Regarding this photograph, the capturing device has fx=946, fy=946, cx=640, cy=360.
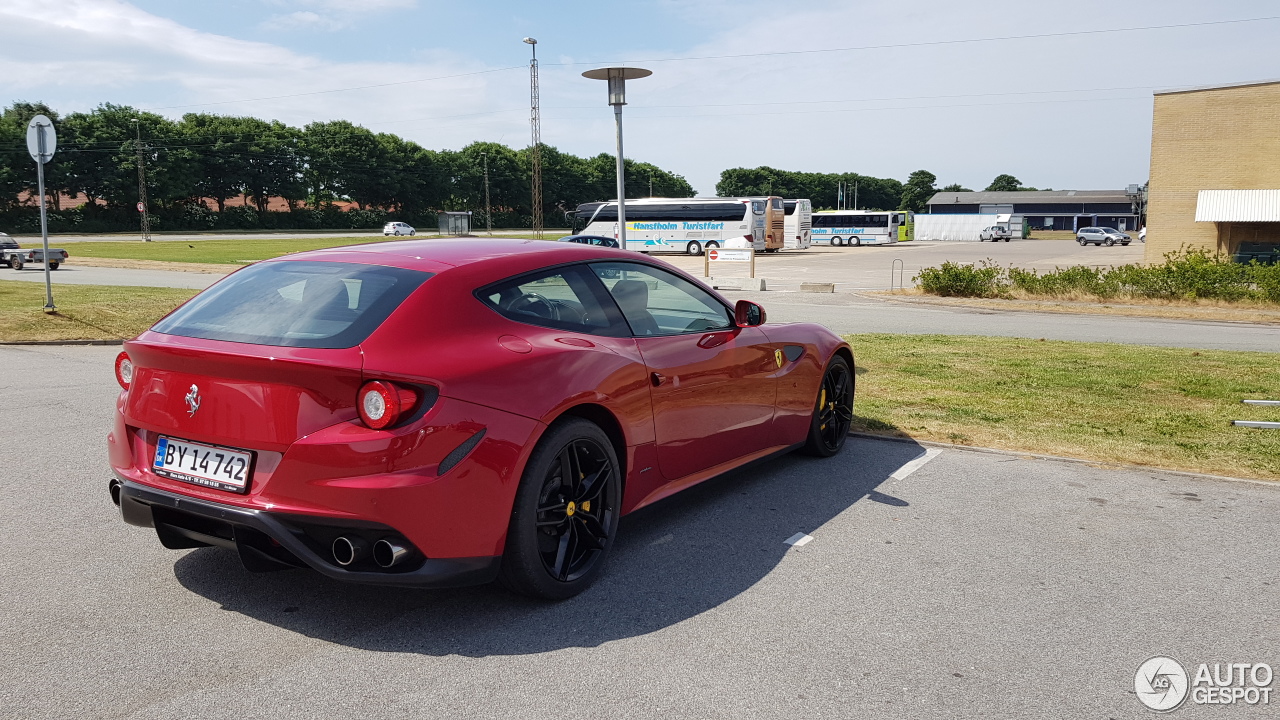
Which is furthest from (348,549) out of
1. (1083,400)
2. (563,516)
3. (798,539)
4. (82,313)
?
(82,313)

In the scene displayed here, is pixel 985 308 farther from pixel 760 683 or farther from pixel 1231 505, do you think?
pixel 760 683

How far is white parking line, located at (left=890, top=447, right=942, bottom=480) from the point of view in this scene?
19.6 feet

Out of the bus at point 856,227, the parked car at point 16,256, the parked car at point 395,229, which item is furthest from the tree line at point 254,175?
the bus at point 856,227

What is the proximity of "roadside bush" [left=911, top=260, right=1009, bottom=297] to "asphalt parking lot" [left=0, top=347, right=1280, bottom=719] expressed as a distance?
1979 centimetres

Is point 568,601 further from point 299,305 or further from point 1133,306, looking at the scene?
point 1133,306

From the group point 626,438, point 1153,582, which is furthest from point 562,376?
point 1153,582

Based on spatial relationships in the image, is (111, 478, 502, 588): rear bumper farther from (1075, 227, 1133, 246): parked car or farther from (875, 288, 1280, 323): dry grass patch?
(1075, 227, 1133, 246): parked car

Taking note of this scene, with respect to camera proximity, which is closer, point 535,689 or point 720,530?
point 535,689

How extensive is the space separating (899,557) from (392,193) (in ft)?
330

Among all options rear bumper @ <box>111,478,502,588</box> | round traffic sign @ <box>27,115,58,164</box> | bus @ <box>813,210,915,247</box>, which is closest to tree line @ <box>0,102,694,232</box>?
bus @ <box>813,210,915,247</box>

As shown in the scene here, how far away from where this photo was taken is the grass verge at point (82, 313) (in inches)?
519

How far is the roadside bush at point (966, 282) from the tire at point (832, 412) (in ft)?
63.0

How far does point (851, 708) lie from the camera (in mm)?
3004

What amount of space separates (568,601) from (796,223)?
201 ft
